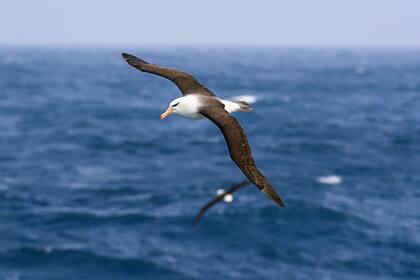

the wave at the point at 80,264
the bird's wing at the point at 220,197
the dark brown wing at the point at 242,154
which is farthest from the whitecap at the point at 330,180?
the dark brown wing at the point at 242,154

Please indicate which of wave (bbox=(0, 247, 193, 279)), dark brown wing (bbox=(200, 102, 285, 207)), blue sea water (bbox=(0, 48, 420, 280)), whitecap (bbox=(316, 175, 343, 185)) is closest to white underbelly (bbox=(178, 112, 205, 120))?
dark brown wing (bbox=(200, 102, 285, 207))

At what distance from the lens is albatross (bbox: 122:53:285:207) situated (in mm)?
12586

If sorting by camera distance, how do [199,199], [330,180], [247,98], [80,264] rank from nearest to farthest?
[80,264] → [199,199] → [330,180] → [247,98]

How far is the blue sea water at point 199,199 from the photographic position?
36500 millimetres

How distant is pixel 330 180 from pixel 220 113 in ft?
137

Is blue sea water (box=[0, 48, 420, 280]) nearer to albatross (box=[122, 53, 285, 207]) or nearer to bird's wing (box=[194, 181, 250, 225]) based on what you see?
bird's wing (box=[194, 181, 250, 225])

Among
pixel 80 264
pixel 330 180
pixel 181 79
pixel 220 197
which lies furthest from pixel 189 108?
pixel 330 180

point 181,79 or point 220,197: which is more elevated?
point 181,79

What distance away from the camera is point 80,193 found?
48.9m

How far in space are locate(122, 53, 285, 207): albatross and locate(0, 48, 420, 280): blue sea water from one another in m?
20.7

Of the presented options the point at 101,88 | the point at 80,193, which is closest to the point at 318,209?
the point at 80,193

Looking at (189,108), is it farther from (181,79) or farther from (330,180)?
(330,180)

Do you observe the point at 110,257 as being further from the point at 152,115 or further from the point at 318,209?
the point at 152,115

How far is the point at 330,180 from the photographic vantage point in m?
53.8
